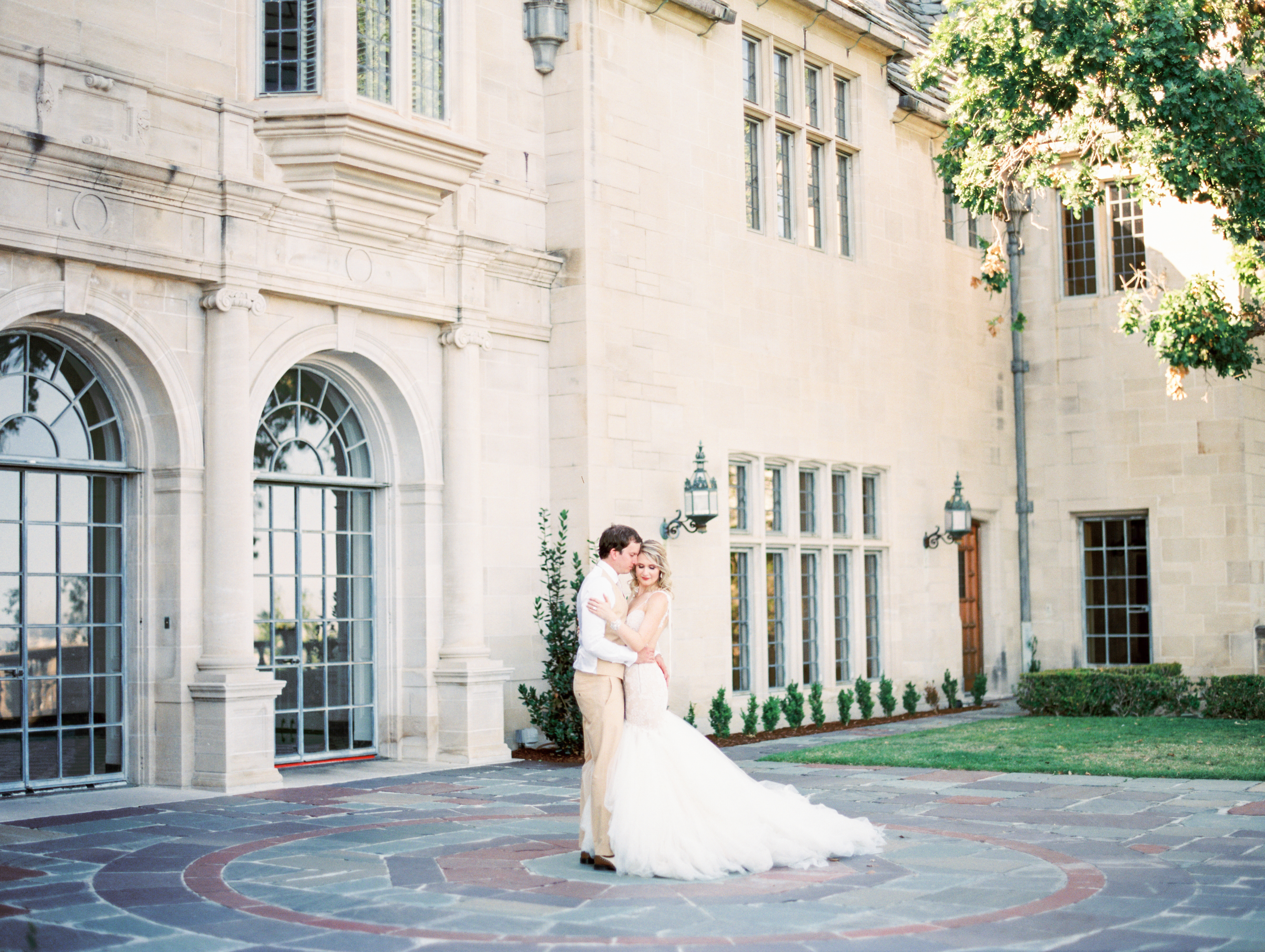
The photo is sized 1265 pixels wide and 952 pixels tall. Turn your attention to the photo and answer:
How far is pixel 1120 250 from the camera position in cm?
2070

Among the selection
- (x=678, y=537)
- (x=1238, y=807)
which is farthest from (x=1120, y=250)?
(x=1238, y=807)

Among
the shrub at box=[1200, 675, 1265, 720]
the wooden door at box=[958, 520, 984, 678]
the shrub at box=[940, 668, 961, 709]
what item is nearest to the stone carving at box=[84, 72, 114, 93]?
the shrub at box=[940, 668, 961, 709]

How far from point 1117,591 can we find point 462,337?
11.7 metres

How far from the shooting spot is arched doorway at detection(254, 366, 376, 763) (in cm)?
1242

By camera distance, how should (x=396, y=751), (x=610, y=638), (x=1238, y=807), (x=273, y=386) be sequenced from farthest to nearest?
(x=396, y=751) → (x=273, y=386) → (x=1238, y=807) → (x=610, y=638)

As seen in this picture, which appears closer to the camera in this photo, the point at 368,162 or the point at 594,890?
the point at 594,890

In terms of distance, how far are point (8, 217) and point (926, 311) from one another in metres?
12.9

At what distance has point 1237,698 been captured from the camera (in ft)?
58.2

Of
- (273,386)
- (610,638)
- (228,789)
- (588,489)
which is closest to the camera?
(610,638)

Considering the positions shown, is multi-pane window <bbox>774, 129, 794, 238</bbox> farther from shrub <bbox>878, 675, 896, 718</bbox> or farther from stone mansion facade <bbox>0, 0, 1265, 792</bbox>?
shrub <bbox>878, 675, 896, 718</bbox>

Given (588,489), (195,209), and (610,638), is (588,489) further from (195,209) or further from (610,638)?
(610,638)

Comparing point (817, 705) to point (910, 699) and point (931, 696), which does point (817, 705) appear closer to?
point (910, 699)

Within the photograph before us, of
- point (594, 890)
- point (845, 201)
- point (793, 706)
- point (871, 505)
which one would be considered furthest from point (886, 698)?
point (594, 890)

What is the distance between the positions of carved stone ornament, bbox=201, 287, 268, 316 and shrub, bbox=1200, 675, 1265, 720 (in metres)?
12.8
